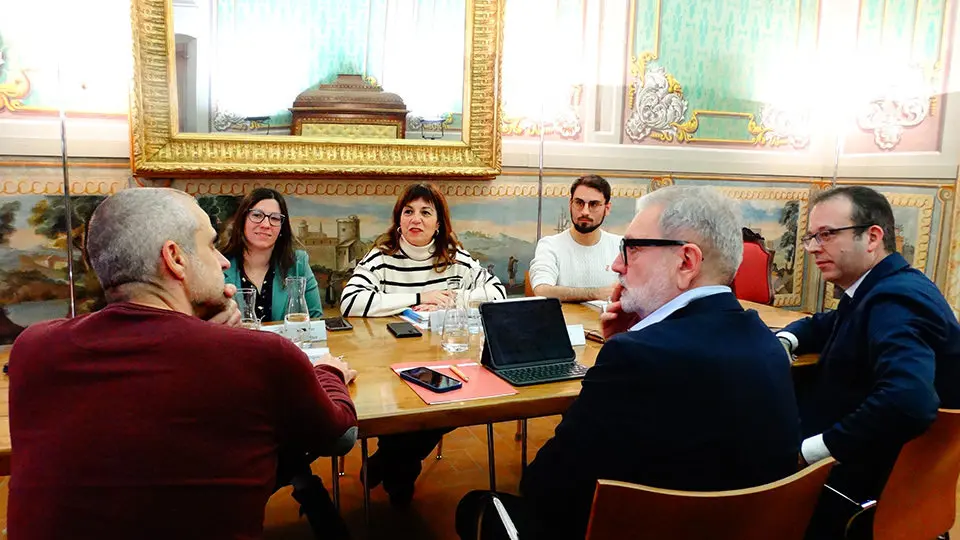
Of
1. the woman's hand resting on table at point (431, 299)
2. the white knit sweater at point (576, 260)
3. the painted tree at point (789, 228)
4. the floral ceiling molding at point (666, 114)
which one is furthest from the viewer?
the painted tree at point (789, 228)

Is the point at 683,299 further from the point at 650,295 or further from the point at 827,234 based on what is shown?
the point at 827,234

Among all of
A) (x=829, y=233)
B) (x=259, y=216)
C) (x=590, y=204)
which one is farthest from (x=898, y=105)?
(x=259, y=216)

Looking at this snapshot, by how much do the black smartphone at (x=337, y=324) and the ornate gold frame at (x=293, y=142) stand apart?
61.0 inches

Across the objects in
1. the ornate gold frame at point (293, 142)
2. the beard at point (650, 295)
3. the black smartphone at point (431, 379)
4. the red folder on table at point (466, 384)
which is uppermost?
the ornate gold frame at point (293, 142)

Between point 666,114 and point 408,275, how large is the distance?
2684 millimetres

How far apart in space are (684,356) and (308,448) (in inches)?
30.7

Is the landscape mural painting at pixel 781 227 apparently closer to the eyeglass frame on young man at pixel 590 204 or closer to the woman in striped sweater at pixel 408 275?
the eyeglass frame on young man at pixel 590 204

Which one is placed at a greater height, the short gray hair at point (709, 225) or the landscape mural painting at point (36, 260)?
the short gray hair at point (709, 225)

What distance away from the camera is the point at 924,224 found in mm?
4742

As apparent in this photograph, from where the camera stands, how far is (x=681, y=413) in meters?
1.18

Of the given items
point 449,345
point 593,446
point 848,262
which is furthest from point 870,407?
point 449,345

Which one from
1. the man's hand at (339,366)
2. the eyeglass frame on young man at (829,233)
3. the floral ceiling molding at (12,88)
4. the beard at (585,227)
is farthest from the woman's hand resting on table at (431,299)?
A: the floral ceiling molding at (12,88)

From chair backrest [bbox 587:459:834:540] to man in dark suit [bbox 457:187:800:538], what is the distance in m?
0.10

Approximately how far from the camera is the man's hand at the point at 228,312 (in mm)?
1464
